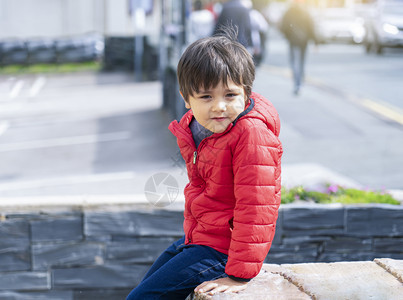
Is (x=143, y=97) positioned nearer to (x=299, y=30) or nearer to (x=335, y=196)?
(x=299, y=30)

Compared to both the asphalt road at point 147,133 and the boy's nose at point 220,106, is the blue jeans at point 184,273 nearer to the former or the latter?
the boy's nose at point 220,106

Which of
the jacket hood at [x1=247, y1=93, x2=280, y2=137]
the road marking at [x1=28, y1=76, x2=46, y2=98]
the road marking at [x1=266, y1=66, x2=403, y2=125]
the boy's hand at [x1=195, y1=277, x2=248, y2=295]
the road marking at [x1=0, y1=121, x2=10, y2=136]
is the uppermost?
the jacket hood at [x1=247, y1=93, x2=280, y2=137]

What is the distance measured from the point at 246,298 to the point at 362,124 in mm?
7012

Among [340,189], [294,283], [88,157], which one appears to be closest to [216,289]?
[294,283]

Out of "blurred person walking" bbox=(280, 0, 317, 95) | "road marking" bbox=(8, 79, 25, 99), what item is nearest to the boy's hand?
"blurred person walking" bbox=(280, 0, 317, 95)

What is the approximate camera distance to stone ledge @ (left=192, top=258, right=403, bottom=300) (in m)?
2.32

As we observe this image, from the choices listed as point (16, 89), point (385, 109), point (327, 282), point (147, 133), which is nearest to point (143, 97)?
point (16, 89)

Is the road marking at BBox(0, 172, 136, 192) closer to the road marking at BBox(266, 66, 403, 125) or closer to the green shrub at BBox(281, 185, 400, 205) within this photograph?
the green shrub at BBox(281, 185, 400, 205)

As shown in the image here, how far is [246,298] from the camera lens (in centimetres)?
225

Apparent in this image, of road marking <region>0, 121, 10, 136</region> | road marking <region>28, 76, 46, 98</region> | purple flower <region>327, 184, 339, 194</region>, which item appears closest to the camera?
purple flower <region>327, 184, 339, 194</region>

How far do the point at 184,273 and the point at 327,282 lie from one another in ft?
1.92

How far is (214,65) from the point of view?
2.13 metres

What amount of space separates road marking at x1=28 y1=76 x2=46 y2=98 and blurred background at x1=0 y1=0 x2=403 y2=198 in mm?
57

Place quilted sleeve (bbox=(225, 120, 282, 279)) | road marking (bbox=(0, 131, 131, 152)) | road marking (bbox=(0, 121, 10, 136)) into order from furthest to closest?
road marking (bbox=(0, 121, 10, 136))
road marking (bbox=(0, 131, 131, 152))
quilted sleeve (bbox=(225, 120, 282, 279))
